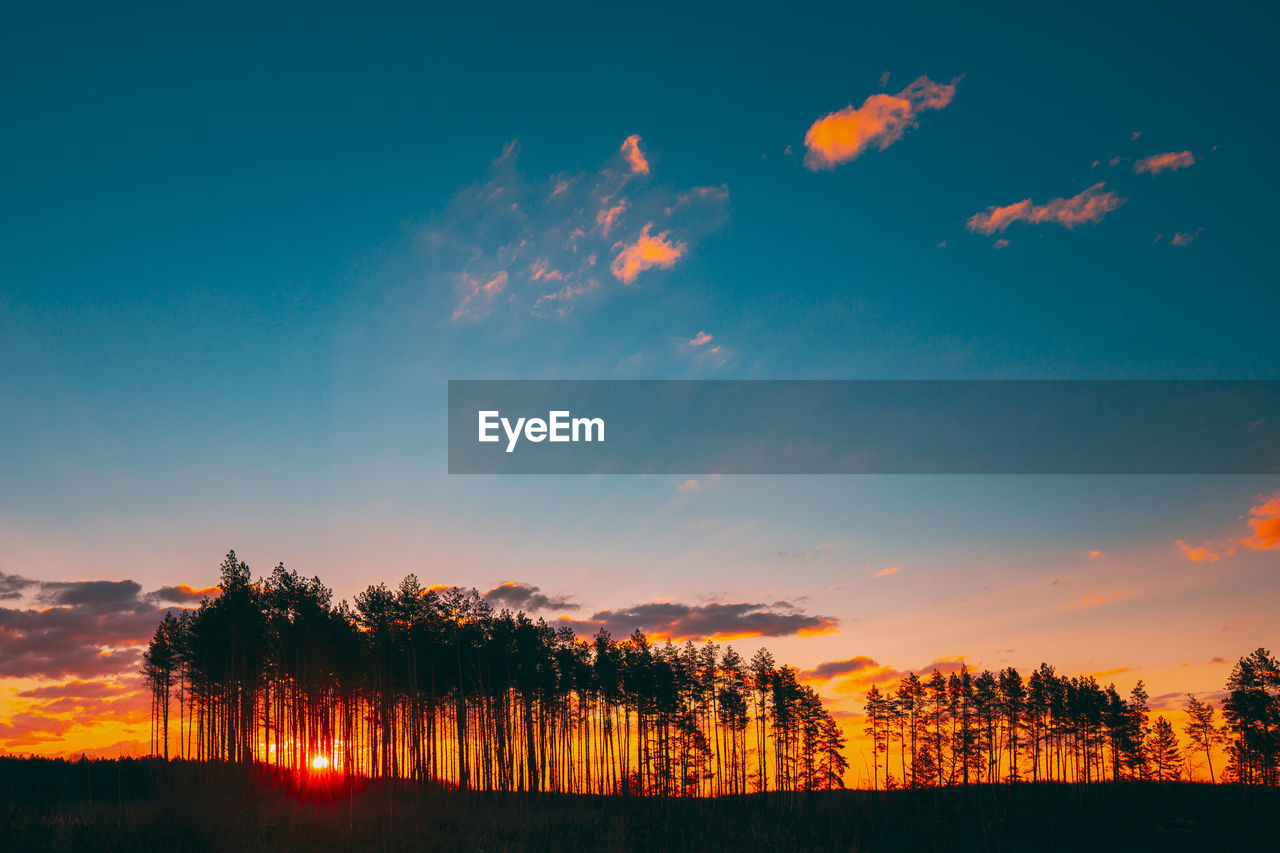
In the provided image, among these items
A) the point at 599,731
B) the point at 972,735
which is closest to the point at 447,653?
the point at 599,731

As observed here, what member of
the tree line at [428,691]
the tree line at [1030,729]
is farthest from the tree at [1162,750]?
the tree line at [428,691]

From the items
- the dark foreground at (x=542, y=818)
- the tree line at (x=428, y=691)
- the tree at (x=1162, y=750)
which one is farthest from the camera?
the tree at (x=1162, y=750)

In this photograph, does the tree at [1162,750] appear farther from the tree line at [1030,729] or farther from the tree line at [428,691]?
the tree line at [428,691]

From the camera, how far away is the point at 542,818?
2647cm

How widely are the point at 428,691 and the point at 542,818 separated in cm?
2535

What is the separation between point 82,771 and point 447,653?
21032 mm

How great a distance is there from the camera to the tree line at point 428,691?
45.5 m

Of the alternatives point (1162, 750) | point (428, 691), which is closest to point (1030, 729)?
point (1162, 750)

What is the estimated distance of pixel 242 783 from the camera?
1503 inches

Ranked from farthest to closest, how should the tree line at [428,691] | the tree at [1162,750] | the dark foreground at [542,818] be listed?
1. the tree at [1162,750]
2. the tree line at [428,691]
3. the dark foreground at [542,818]

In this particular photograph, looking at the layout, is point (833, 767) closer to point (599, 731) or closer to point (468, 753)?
point (599, 731)

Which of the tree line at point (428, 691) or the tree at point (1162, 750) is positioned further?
the tree at point (1162, 750)

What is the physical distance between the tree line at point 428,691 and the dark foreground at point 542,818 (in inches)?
177

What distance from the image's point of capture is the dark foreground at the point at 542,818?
2023 centimetres
